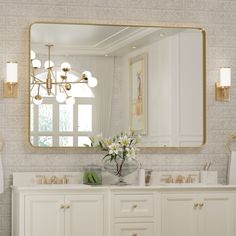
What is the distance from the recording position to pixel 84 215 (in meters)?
5.26

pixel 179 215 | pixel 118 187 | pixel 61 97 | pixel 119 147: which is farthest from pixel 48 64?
pixel 179 215

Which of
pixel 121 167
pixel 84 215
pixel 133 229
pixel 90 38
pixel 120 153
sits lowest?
pixel 133 229

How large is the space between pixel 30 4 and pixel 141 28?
36.0 inches

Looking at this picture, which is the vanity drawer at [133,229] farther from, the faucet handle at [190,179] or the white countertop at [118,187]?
the faucet handle at [190,179]

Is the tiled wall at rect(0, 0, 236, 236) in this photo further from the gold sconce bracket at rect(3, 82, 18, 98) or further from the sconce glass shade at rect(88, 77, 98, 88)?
the sconce glass shade at rect(88, 77, 98, 88)

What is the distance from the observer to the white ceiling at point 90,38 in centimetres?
560

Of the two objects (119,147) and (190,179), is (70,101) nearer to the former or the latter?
(119,147)

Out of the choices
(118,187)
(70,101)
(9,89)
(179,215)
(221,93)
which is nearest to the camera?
(118,187)

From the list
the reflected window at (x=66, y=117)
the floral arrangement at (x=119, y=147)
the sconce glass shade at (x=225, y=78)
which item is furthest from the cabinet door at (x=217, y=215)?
the reflected window at (x=66, y=117)

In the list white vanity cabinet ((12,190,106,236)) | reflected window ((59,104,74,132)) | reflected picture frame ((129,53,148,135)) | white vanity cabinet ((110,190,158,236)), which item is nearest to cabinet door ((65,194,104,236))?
white vanity cabinet ((12,190,106,236))

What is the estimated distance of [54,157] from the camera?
18.5 feet

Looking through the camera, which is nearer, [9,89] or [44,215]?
[44,215]

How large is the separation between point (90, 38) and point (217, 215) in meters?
1.71

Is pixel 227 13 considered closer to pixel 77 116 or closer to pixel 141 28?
pixel 141 28
